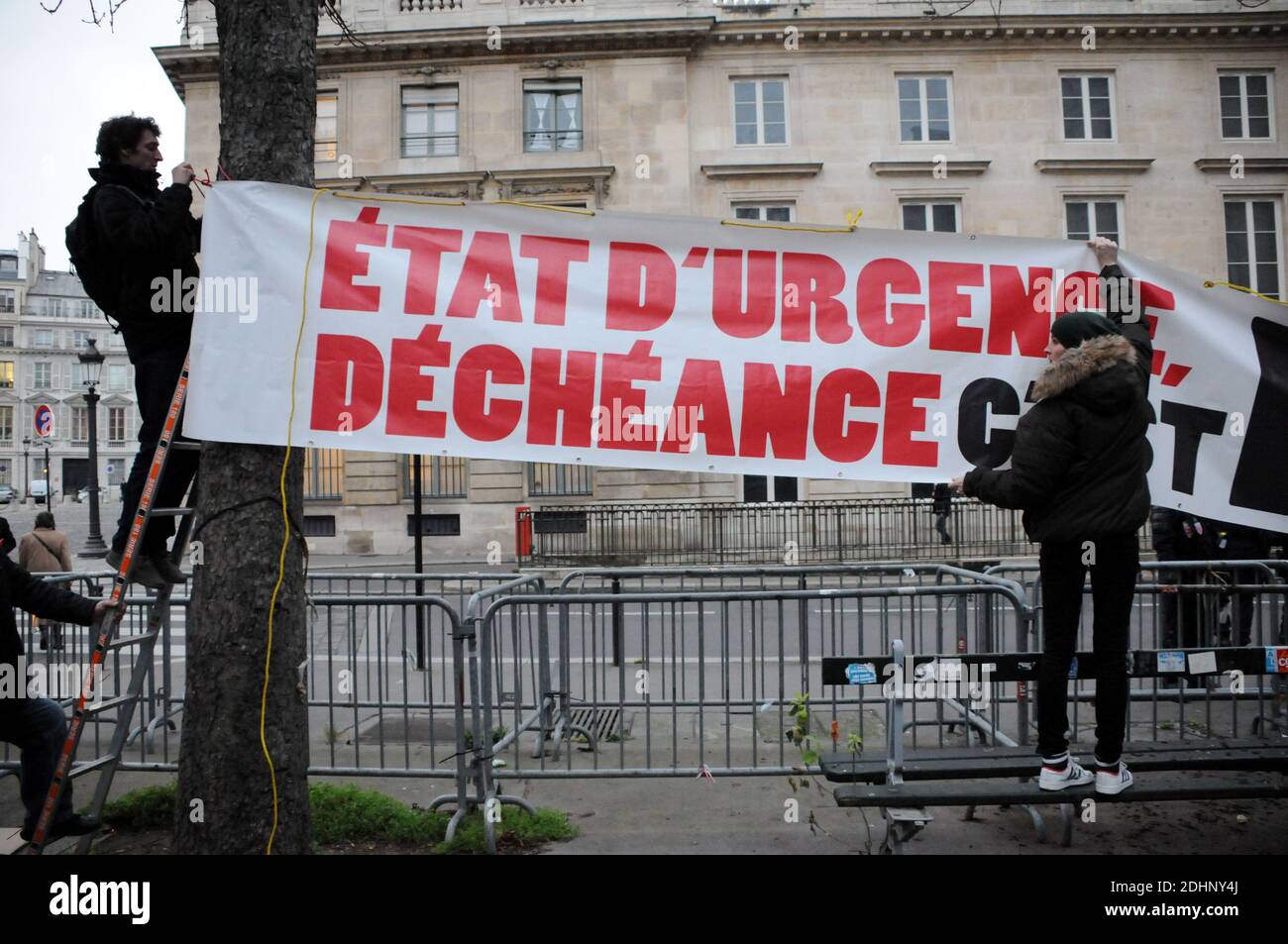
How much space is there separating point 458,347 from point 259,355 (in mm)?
908

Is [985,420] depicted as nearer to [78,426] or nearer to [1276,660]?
[1276,660]

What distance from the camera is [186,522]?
4.38 meters

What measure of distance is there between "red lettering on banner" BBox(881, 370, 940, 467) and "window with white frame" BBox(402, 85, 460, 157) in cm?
2181

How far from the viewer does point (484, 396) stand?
4.39 meters

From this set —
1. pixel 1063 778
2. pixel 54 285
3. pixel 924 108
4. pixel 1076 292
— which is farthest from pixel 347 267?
pixel 54 285

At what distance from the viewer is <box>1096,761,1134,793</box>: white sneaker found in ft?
13.3

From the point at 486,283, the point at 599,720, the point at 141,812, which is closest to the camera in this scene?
the point at 486,283

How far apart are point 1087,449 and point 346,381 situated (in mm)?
3391

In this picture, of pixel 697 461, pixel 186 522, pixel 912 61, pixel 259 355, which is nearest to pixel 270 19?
pixel 259 355

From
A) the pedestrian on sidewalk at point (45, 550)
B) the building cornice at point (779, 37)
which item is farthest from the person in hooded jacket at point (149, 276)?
the building cornice at point (779, 37)

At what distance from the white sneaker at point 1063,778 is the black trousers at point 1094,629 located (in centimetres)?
8

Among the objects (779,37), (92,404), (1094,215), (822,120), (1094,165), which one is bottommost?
(92,404)

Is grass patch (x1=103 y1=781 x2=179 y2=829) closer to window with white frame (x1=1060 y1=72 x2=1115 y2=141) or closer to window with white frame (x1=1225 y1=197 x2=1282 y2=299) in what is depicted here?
window with white frame (x1=1060 y1=72 x2=1115 y2=141)

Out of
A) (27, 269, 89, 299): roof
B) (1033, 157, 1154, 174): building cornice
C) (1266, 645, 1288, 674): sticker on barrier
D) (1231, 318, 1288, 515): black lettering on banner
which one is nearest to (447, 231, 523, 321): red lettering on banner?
(1231, 318, 1288, 515): black lettering on banner
